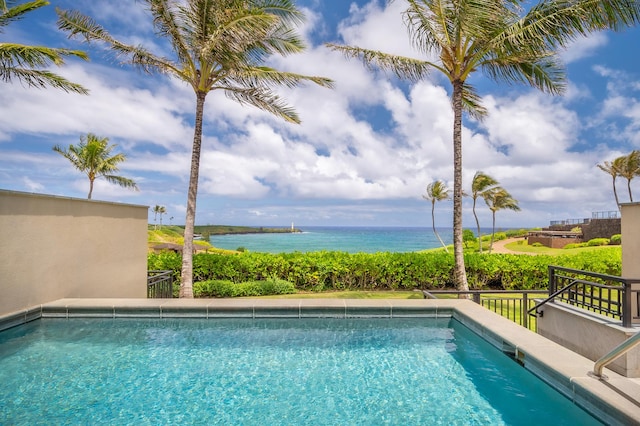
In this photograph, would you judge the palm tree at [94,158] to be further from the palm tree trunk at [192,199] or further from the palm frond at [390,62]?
the palm frond at [390,62]

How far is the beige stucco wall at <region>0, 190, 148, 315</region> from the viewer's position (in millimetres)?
6109

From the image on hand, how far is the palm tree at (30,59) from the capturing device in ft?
30.1

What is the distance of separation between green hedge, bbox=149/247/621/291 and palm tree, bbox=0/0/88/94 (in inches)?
232

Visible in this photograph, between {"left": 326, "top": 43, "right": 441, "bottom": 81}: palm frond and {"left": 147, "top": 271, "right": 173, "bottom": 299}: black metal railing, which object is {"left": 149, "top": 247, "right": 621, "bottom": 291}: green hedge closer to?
{"left": 147, "top": 271, "right": 173, "bottom": 299}: black metal railing

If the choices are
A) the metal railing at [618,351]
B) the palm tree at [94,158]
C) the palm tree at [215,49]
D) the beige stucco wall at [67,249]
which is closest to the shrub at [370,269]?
the palm tree at [215,49]

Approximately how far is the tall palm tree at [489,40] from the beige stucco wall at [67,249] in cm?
751

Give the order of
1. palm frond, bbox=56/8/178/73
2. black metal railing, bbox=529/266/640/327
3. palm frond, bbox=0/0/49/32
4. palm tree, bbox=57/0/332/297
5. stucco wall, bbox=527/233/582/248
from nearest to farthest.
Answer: black metal railing, bbox=529/266/640/327
palm tree, bbox=57/0/332/297
palm frond, bbox=56/8/178/73
palm frond, bbox=0/0/49/32
stucco wall, bbox=527/233/582/248

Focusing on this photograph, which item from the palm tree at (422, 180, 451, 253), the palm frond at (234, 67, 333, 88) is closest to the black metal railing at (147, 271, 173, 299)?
the palm frond at (234, 67, 333, 88)

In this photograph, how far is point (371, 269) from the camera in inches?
507

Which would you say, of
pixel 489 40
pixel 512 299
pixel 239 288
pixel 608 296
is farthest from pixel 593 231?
pixel 608 296

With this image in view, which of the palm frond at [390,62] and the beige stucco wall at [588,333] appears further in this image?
the palm frond at [390,62]

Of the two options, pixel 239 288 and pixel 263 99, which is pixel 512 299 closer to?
pixel 239 288

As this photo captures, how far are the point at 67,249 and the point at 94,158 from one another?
65.1 feet

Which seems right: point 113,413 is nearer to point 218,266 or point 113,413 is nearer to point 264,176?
point 218,266
